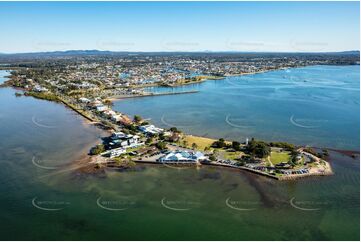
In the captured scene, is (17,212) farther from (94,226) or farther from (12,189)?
(94,226)

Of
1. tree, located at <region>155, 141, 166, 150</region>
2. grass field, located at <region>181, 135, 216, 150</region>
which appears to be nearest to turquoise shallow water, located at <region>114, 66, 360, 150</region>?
grass field, located at <region>181, 135, 216, 150</region>

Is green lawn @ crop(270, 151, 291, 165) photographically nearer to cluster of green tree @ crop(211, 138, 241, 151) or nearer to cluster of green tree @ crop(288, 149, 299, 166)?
cluster of green tree @ crop(288, 149, 299, 166)

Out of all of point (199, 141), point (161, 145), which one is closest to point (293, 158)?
point (199, 141)

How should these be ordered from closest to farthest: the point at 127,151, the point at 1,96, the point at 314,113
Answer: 1. the point at 127,151
2. the point at 314,113
3. the point at 1,96

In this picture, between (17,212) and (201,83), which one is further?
(201,83)

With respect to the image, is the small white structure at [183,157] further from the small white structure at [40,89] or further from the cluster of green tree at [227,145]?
the small white structure at [40,89]

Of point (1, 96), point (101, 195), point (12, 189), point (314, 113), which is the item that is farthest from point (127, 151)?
point (1, 96)

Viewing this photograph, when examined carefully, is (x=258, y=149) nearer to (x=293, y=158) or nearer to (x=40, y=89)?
(x=293, y=158)

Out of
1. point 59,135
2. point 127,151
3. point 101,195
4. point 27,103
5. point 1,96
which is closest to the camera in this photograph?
point 101,195
